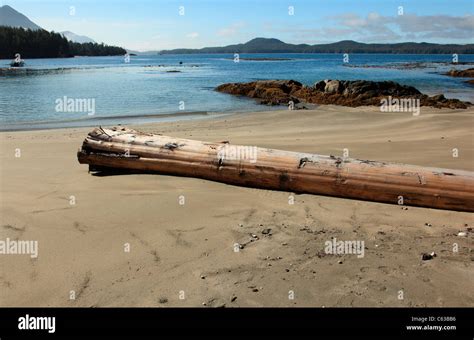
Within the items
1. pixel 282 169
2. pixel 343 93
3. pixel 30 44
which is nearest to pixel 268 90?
pixel 343 93

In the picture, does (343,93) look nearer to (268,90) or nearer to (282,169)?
(268,90)

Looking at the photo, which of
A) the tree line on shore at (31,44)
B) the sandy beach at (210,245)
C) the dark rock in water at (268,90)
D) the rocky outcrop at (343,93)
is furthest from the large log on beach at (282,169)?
the tree line on shore at (31,44)

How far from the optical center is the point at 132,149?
248 inches

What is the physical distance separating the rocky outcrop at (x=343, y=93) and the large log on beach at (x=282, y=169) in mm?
15125

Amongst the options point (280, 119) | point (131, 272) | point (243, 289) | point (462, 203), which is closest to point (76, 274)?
point (131, 272)

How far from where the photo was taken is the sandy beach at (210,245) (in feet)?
11.0

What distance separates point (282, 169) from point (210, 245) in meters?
1.78

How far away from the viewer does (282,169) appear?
5551mm

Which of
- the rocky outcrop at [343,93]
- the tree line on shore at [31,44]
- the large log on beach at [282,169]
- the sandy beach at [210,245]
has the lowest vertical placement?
the sandy beach at [210,245]

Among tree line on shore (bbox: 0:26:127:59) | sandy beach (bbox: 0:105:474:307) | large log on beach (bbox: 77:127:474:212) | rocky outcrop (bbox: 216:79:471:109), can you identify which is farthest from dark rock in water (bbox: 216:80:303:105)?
tree line on shore (bbox: 0:26:127:59)

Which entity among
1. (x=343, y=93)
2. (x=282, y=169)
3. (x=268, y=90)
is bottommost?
(x=282, y=169)

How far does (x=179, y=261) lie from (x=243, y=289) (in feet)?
2.57

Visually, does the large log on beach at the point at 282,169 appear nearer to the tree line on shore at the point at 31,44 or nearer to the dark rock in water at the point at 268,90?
the dark rock in water at the point at 268,90
